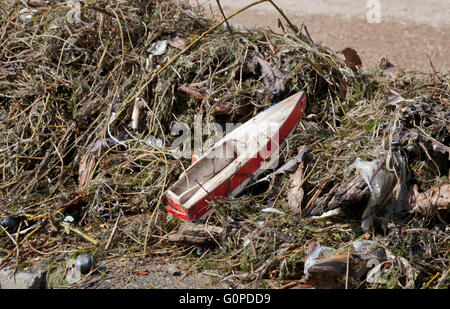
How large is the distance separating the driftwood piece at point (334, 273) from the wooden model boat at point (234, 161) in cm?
91

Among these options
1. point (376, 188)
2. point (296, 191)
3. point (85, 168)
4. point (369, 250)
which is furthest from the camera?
point (85, 168)

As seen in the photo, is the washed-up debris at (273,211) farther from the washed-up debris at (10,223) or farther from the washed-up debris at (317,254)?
the washed-up debris at (10,223)

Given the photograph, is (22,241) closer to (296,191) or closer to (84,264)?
(84,264)

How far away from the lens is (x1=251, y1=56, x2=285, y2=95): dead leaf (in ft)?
13.3

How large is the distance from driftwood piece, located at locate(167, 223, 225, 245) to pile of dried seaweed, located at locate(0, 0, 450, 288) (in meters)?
0.07

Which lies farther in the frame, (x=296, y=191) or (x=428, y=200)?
(x=296, y=191)

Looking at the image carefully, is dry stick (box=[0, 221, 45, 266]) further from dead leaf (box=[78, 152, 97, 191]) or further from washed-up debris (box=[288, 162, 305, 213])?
washed-up debris (box=[288, 162, 305, 213])

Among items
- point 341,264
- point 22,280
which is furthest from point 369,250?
point 22,280

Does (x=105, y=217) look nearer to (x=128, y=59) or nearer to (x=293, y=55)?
(x=128, y=59)

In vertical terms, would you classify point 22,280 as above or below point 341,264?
below

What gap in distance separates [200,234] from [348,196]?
0.94 meters

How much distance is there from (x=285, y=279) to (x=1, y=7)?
12.7ft

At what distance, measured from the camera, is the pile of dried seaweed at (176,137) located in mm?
3102

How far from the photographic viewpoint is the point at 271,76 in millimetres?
4109
